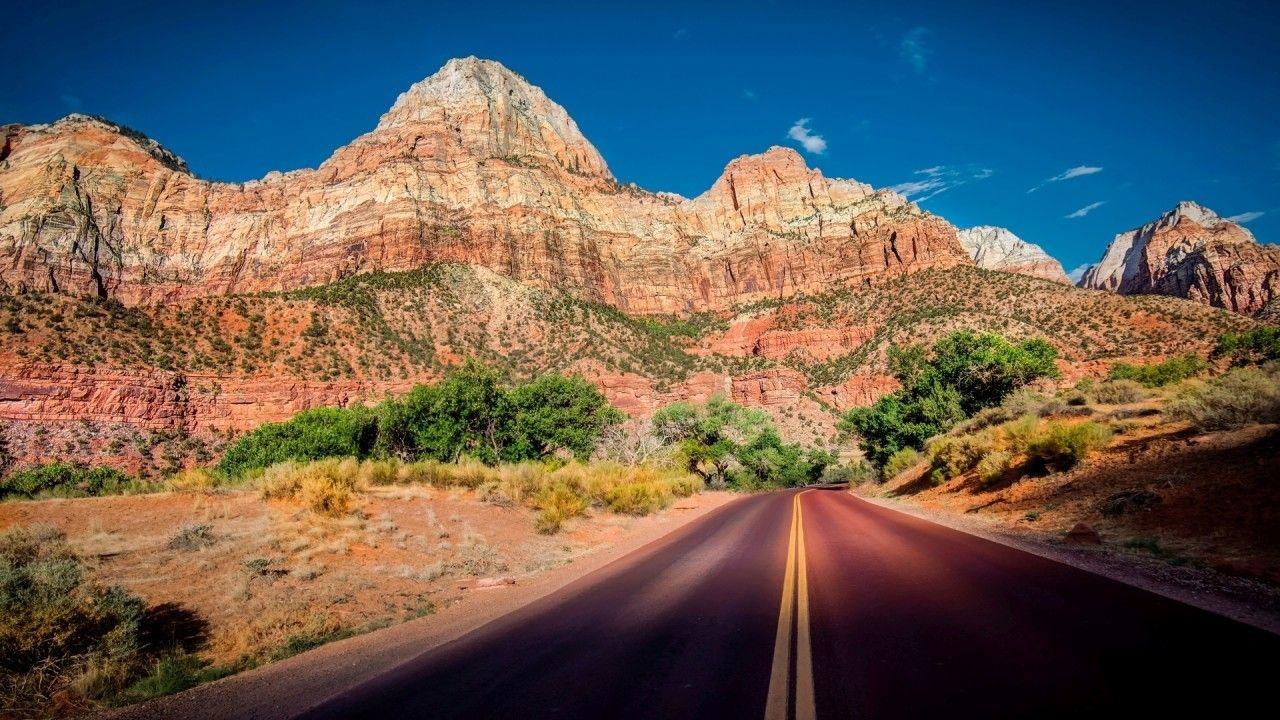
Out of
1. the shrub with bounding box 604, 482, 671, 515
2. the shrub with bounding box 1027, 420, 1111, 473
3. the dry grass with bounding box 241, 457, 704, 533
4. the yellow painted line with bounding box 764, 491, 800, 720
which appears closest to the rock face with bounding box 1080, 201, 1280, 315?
A: the shrub with bounding box 1027, 420, 1111, 473

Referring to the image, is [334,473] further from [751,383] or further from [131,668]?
[751,383]

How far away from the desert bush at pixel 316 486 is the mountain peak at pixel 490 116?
109 m

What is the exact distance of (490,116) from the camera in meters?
124

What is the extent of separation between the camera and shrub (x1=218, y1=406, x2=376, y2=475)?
33.3 m

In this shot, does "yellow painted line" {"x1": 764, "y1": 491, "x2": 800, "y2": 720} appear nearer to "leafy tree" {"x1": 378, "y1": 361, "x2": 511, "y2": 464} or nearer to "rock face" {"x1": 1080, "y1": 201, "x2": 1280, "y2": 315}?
"leafy tree" {"x1": 378, "y1": 361, "x2": 511, "y2": 464}

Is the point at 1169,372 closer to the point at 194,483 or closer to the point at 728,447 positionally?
the point at 728,447

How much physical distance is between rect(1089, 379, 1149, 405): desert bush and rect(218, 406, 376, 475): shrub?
37036 mm

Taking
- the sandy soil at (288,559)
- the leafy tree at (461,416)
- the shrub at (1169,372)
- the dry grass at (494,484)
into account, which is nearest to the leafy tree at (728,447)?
the leafy tree at (461,416)

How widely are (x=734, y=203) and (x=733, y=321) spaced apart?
49953mm

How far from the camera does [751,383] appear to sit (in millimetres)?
83500

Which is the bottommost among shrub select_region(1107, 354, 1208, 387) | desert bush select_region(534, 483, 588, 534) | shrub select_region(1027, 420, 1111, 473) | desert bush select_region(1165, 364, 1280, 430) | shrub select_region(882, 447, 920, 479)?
shrub select_region(882, 447, 920, 479)

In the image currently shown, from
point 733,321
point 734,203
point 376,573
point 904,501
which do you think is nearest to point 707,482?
point 904,501

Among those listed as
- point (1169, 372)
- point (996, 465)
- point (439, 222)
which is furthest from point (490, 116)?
point (996, 465)

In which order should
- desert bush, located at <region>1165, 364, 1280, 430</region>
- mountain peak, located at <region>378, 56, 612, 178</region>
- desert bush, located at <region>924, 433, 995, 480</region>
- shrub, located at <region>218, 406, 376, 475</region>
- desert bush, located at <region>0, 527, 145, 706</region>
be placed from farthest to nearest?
mountain peak, located at <region>378, 56, 612, 178</region> < shrub, located at <region>218, 406, 376, 475</region> < desert bush, located at <region>924, 433, 995, 480</region> < desert bush, located at <region>1165, 364, 1280, 430</region> < desert bush, located at <region>0, 527, 145, 706</region>
